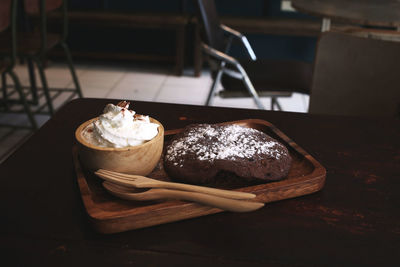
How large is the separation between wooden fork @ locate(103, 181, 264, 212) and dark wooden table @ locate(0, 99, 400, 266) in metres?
0.04

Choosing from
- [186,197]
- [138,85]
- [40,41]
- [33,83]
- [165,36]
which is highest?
[186,197]

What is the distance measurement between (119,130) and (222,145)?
0.66 ft

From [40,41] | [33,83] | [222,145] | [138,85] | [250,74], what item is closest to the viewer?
[222,145]

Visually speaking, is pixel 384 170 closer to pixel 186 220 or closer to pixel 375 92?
pixel 186 220

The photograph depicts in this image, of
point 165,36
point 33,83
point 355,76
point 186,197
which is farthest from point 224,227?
point 165,36

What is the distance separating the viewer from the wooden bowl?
673 mm

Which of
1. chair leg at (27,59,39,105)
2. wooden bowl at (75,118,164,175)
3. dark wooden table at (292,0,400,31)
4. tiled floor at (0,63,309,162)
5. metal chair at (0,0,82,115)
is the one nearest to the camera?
wooden bowl at (75,118,164,175)

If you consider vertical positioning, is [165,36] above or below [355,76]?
below

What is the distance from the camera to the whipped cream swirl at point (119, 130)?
27.2 inches

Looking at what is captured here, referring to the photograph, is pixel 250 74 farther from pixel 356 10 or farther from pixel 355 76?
pixel 355 76

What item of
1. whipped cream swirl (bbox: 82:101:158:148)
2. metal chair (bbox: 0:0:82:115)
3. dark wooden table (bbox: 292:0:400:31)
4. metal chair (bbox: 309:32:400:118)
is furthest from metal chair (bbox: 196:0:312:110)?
whipped cream swirl (bbox: 82:101:158:148)

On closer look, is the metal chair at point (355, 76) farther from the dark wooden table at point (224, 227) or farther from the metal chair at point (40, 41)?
the metal chair at point (40, 41)

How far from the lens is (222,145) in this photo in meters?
0.76

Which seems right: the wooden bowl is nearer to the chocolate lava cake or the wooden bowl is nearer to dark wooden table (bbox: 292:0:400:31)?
the chocolate lava cake
